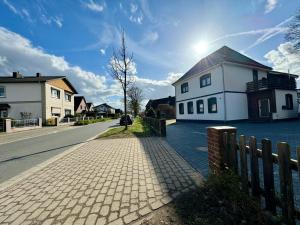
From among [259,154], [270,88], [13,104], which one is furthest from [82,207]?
[13,104]

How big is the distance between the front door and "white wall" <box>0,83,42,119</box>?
31339 millimetres

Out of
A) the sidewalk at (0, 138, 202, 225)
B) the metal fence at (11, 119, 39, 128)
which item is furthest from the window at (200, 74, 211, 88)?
the metal fence at (11, 119, 39, 128)

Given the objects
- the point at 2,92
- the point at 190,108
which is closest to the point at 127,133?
the point at 190,108

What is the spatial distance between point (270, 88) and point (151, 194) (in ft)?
64.0

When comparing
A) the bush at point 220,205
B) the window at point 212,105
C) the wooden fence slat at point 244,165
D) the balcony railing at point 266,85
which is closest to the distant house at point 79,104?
the window at point 212,105

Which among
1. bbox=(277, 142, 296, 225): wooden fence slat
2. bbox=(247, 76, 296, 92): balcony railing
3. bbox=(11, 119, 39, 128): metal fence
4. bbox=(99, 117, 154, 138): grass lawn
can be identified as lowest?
bbox=(99, 117, 154, 138): grass lawn

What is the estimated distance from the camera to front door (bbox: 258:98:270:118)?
19109 mm

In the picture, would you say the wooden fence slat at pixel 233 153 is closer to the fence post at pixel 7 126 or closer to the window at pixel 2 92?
the fence post at pixel 7 126

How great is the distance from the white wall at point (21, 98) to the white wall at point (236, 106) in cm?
2814

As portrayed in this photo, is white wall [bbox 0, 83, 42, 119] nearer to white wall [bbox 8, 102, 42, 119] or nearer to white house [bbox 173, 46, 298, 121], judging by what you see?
white wall [bbox 8, 102, 42, 119]

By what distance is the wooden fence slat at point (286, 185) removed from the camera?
217 cm

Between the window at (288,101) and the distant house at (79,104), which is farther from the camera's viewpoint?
the distant house at (79,104)

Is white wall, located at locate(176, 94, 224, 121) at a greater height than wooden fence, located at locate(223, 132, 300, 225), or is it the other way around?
white wall, located at locate(176, 94, 224, 121)

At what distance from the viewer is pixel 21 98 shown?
97.9 feet
